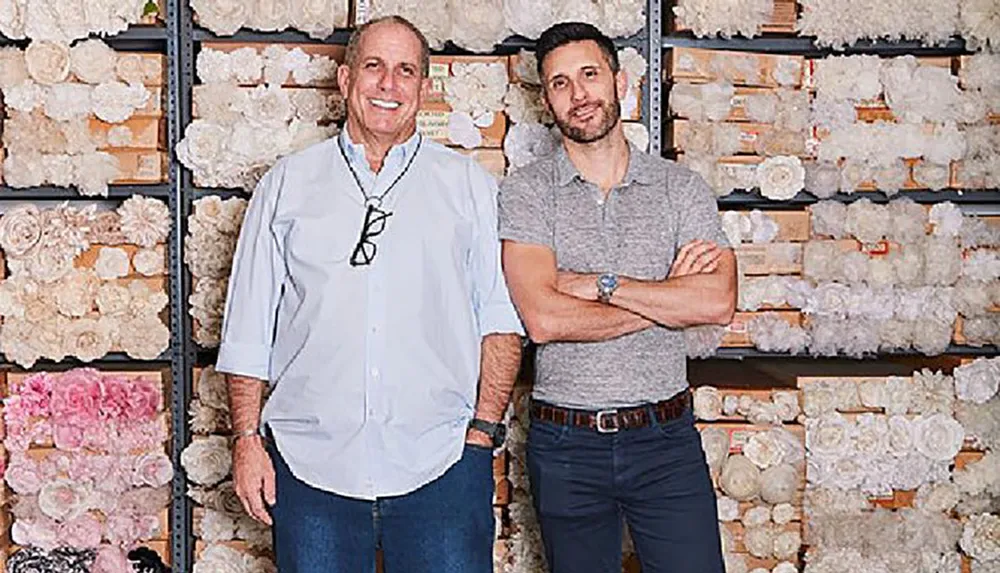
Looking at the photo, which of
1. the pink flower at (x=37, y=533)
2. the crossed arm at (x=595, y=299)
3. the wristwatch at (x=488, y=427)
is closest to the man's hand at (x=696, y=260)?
the crossed arm at (x=595, y=299)

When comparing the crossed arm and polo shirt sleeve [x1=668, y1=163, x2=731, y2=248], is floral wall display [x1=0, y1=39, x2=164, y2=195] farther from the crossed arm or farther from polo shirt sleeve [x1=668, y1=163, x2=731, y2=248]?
polo shirt sleeve [x1=668, y1=163, x2=731, y2=248]

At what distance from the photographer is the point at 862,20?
348cm

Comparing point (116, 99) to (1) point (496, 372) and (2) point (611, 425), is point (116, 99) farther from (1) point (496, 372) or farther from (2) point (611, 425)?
(2) point (611, 425)

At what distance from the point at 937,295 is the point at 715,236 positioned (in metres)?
1.05

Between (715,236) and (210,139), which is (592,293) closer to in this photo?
(715,236)

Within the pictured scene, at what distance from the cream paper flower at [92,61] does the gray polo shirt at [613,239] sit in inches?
48.5

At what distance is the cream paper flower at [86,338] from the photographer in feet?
11.2

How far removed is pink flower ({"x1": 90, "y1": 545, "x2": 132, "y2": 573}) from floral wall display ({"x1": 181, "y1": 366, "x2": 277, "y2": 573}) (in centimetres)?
19

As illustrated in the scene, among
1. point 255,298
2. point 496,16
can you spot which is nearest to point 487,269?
point 255,298

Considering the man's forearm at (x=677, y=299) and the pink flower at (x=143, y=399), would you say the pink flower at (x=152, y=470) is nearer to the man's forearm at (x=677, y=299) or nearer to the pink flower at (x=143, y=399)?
the pink flower at (x=143, y=399)

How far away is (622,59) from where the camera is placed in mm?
3420

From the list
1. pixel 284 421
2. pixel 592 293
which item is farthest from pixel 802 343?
pixel 284 421

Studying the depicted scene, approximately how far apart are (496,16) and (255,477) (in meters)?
1.42

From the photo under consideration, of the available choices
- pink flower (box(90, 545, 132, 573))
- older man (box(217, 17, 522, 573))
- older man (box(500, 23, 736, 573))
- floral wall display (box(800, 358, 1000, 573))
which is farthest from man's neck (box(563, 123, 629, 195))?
pink flower (box(90, 545, 132, 573))
